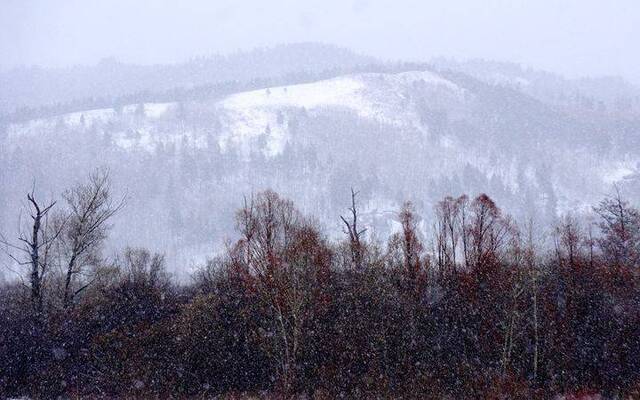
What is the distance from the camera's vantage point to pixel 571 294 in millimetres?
32062

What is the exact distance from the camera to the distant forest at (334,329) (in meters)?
25.0

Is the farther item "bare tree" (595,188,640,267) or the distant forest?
"bare tree" (595,188,640,267)


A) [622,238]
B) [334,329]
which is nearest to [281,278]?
[334,329]

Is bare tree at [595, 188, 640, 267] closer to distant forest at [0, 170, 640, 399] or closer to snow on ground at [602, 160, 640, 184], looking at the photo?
distant forest at [0, 170, 640, 399]

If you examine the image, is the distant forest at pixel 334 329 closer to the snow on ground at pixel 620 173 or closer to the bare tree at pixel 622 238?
the bare tree at pixel 622 238

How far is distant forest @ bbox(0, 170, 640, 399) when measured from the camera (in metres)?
25.0

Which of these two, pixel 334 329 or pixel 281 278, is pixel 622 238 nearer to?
pixel 334 329

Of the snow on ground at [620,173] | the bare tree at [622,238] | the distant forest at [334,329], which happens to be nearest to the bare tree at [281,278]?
the distant forest at [334,329]

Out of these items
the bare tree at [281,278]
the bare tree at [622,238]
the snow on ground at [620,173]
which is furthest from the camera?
the snow on ground at [620,173]

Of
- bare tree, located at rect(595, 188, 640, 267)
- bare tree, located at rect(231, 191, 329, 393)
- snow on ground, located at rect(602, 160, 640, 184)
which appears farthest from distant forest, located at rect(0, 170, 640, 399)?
snow on ground, located at rect(602, 160, 640, 184)

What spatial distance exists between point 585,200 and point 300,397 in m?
182

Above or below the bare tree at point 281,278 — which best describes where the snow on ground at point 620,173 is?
below

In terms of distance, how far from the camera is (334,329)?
30.5 meters

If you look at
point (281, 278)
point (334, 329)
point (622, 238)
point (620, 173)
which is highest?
point (281, 278)
